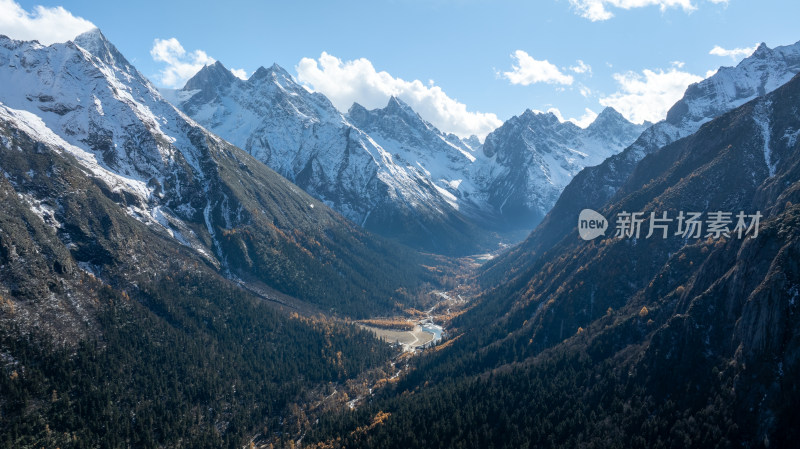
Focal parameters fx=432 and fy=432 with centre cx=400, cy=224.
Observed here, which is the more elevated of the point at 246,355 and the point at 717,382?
the point at 717,382

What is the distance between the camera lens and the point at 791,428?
78500mm

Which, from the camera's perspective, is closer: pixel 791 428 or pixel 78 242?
pixel 791 428

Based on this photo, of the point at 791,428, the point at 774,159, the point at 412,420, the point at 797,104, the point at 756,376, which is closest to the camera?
the point at 791,428

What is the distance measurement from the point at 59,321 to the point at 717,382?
648 ft

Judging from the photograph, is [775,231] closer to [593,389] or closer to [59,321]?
[593,389]

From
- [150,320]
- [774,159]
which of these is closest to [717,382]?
[774,159]

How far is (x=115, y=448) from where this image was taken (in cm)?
12556

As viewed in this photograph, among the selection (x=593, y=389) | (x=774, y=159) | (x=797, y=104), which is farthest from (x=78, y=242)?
(x=797, y=104)

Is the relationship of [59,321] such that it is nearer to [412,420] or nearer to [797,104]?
[412,420]

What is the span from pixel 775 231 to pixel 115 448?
603 feet

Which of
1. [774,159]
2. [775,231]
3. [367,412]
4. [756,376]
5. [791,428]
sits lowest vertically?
[367,412]

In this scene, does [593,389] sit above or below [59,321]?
above

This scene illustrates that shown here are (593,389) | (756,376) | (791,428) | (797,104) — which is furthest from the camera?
(797,104)

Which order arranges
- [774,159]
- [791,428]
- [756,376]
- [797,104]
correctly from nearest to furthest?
1. [791,428]
2. [756,376]
3. [774,159]
4. [797,104]
